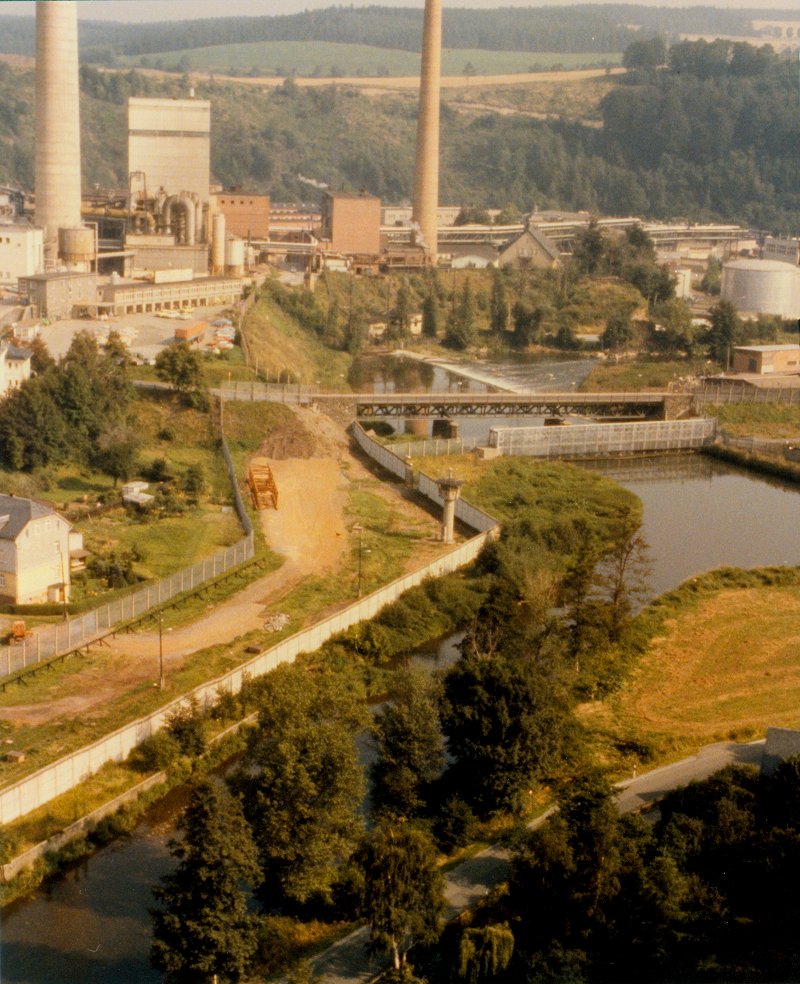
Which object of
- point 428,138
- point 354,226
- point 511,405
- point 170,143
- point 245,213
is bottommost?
point 511,405

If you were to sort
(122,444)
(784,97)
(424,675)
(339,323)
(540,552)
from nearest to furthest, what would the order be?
(424,675) → (540,552) → (122,444) → (339,323) → (784,97)

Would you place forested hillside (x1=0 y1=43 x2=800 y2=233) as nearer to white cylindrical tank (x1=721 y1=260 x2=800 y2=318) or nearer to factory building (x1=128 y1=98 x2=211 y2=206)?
white cylindrical tank (x1=721 y1=260 x2=800 y2=318)

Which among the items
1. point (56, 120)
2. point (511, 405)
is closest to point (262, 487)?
point (511, 405)

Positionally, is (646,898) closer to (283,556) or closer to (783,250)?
(283,556)

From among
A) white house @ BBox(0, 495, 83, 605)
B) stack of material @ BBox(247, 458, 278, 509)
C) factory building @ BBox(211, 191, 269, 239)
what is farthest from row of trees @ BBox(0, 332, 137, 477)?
factory building @ BBox(211, 191, 269, 239)

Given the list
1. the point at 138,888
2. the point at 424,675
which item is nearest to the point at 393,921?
the point at 138,888

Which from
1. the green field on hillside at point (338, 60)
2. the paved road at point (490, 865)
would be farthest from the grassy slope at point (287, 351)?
the green field on hillside at point (338, 60)

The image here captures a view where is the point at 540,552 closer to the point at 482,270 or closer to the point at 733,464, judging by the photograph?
the point at 733,464
